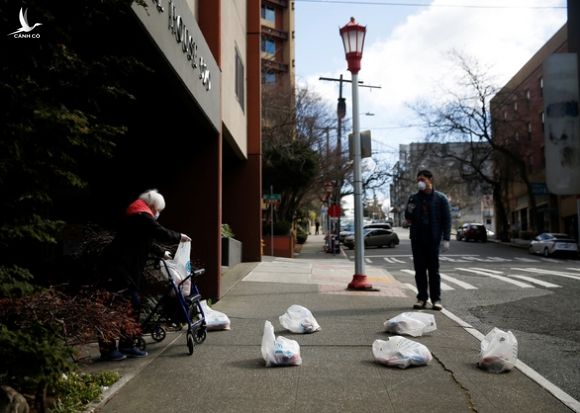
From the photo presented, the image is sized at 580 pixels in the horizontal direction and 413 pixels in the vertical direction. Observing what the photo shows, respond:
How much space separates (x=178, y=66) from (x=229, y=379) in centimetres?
378

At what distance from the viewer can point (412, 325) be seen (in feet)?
22.0

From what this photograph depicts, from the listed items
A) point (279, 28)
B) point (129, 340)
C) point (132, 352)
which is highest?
point (279, 28)

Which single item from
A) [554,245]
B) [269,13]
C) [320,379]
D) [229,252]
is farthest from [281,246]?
[269,13]

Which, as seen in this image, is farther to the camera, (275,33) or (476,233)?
(275,33)

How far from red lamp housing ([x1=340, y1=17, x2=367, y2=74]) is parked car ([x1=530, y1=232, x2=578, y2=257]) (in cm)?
2366

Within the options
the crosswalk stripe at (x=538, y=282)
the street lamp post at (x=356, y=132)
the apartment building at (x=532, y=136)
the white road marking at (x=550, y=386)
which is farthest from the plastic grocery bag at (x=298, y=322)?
the apartment building at (x=532, y=136)

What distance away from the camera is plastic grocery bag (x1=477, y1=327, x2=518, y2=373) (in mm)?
5176

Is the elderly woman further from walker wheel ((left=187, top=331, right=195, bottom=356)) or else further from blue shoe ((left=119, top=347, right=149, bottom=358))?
walker wheel ((left=187, top=331, right=195, bottom=356))

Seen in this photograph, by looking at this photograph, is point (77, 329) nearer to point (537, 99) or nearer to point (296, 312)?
point (296, 312)

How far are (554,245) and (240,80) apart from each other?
22910mm

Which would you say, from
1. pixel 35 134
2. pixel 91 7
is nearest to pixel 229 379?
pixel 35 134

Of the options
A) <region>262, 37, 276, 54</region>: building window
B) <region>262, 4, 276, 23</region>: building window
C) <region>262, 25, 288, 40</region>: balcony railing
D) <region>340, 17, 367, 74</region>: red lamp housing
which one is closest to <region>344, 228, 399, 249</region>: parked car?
<region>262, 25, 288, 40</region>: balcony railing

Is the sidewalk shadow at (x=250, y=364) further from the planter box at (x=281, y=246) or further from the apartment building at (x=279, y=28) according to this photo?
the apartment building at (x=279, y=28)

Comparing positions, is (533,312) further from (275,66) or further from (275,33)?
(275,33)
